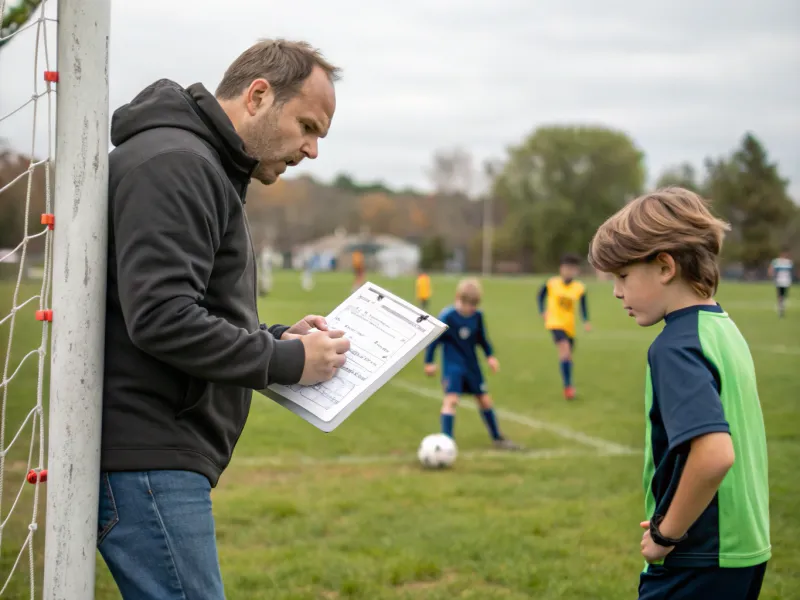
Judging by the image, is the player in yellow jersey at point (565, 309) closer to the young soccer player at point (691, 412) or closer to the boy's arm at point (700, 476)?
the young soccer player at point (691, 412)

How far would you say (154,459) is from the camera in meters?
2.10

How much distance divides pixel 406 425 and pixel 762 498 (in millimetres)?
7502

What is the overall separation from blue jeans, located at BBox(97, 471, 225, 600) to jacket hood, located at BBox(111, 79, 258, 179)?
79 centimetres

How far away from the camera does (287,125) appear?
231cm

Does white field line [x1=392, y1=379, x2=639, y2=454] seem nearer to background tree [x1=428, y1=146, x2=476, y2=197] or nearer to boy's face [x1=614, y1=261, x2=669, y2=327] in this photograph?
boy's face [x1=614, y1=261, x2=669, y2=327]

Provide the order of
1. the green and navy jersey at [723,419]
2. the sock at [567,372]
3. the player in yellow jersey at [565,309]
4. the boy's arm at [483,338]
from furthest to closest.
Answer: the player in yellow jersey at [565,309] < the sock at [567,372] < the boy's arm at [483,338] < the green and navy jersey at [723,419]

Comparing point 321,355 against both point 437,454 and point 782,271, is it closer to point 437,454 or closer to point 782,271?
point 437,454

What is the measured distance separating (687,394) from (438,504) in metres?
4.39

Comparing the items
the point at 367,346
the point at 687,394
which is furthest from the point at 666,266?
the point at 367,346

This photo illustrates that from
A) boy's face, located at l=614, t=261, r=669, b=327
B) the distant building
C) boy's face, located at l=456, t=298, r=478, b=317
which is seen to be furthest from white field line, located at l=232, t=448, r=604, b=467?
the distant building

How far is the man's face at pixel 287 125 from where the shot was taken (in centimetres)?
229

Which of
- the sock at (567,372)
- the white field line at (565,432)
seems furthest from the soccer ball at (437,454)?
the sock at (567,372)

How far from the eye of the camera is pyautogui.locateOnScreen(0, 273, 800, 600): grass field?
4.64 metres

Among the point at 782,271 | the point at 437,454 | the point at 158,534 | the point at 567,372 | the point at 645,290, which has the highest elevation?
the point at 782,271
